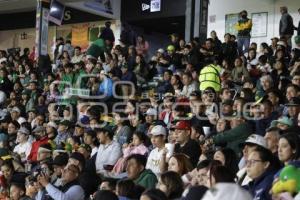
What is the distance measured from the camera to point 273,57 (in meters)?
13.5

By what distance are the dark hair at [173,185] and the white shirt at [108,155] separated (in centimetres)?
338

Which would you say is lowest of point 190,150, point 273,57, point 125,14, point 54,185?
point 54,185

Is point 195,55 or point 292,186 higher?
point 195,55

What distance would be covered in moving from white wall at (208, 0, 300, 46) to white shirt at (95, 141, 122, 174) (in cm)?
1108

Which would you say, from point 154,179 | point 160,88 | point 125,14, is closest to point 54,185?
point 154,179

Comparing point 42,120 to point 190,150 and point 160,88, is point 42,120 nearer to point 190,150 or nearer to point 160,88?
point 160,88

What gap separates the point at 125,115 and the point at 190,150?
3.75 metres

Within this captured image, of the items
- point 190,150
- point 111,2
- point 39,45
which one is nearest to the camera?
point 190,150

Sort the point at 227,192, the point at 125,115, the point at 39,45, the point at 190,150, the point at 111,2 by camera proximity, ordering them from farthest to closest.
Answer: the point at 111,2
the point at 39,45
the point at 125,115
the point at 190,150
the point at 227,192

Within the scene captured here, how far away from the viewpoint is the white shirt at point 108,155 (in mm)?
8648

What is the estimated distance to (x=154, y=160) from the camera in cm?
757

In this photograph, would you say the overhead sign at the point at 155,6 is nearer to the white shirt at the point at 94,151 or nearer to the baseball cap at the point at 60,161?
the white shirt at the point at 94,151

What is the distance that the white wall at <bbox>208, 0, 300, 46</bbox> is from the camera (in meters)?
18.8

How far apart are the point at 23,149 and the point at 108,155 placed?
9.04ft
